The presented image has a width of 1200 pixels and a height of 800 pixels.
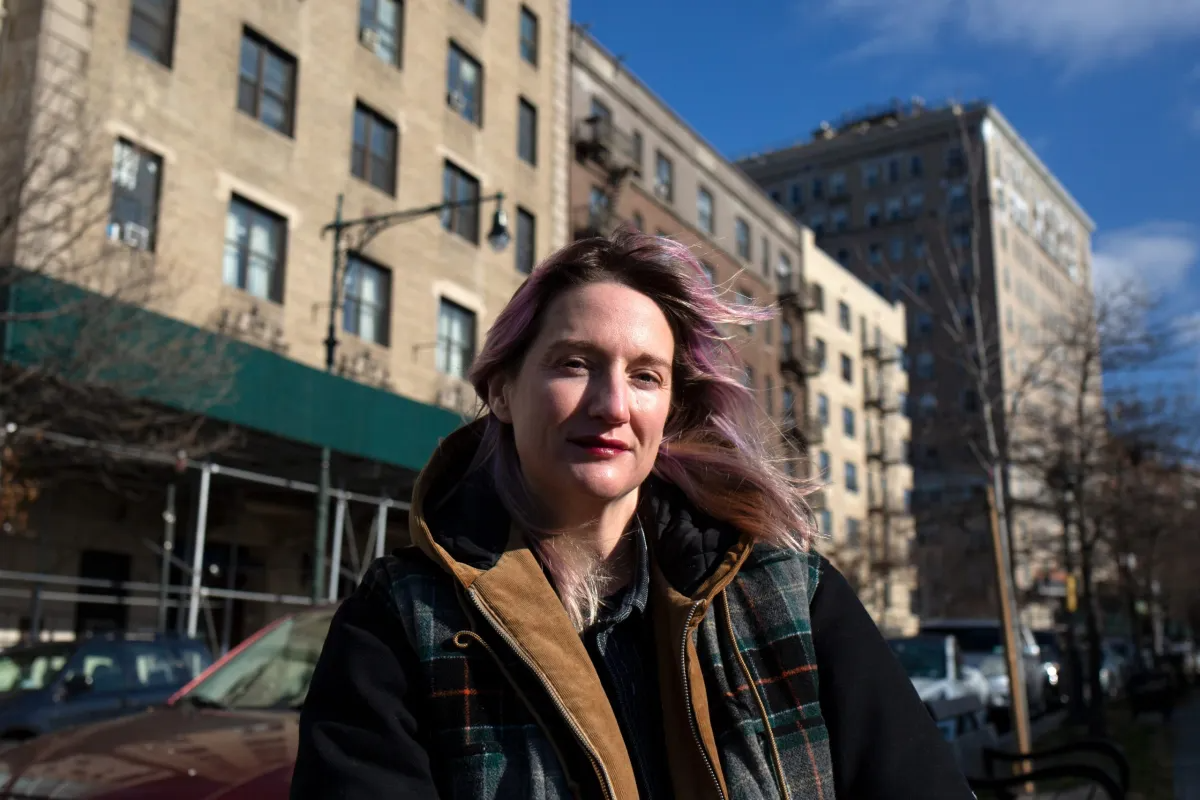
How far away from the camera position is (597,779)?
1.86 meters

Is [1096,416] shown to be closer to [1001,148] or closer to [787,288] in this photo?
[787,288]

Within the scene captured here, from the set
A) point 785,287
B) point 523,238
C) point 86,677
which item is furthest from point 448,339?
point 785,287

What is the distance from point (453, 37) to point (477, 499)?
81.5ft

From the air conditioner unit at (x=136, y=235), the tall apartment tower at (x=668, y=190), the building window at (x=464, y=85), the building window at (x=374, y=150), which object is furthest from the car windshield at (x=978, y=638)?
the building window at (x=464, y=85)

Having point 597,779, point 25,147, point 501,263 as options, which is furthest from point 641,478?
point 501,263

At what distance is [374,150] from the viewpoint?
22.7 metres

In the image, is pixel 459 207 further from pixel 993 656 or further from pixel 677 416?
pixel 677 416

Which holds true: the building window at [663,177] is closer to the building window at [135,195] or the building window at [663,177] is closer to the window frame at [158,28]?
the window frame at [158,28]

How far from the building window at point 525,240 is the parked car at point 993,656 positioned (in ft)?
41.3

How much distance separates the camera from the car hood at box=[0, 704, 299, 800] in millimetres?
3502

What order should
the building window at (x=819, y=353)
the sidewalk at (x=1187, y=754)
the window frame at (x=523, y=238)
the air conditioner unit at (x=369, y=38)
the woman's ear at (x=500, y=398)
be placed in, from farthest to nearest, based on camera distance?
the building window at (x=819, y=353) → the window frame at (x=523, y=238) → the air conditioner unit at (x=369, y=38) → the sidewalk at (x=1187, y=754) → the woman's ear at (x=500, y=398)

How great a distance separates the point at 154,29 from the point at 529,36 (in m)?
12.3

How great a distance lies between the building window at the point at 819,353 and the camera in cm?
4597

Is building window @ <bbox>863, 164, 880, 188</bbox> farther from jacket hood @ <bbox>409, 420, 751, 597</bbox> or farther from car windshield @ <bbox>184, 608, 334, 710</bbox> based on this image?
jacket hood @ <bbox>409, 420, 751, 597</bbox>
